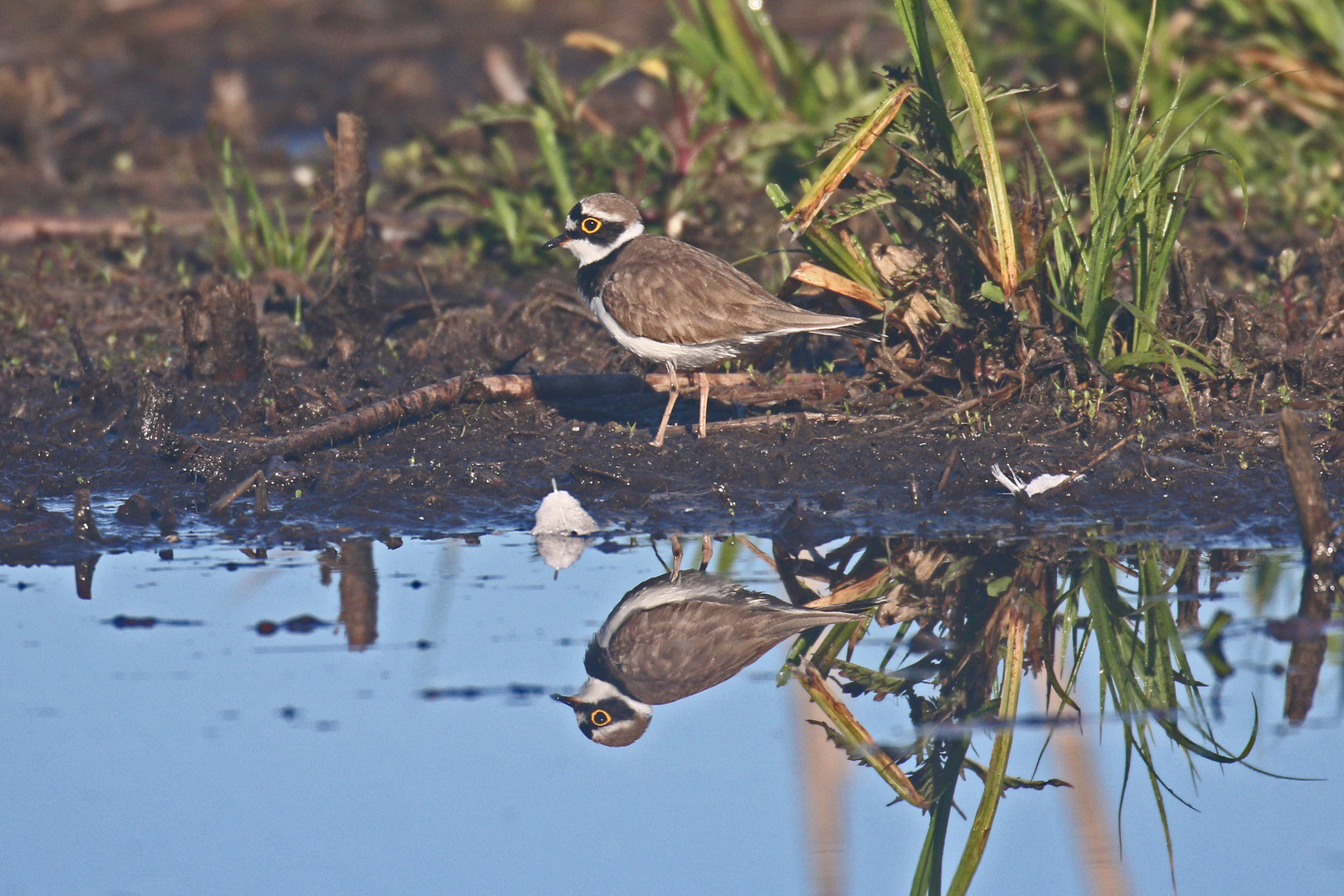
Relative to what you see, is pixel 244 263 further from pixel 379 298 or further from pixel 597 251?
pixel 597 251

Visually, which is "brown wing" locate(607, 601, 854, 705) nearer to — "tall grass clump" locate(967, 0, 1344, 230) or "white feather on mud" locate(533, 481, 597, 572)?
"white feather on mud" locate(533, 481, 597, 572)

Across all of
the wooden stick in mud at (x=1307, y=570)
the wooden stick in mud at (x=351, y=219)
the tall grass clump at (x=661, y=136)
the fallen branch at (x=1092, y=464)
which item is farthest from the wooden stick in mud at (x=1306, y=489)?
the wooden stick in mud at (x=351, y=219)

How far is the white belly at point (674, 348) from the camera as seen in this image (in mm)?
6590

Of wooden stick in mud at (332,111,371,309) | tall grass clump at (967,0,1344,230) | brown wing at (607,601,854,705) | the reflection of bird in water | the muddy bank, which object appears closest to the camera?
the reflection of bird in water

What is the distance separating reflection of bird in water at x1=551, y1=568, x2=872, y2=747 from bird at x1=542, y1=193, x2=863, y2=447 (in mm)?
1527

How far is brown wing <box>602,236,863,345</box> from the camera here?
21.3ft

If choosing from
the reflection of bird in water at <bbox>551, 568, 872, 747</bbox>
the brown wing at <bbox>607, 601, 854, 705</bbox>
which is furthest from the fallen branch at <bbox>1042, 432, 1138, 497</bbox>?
the brown wing at <bbox>607, 601, 854, 705</bbox>

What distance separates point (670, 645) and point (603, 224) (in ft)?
9.35

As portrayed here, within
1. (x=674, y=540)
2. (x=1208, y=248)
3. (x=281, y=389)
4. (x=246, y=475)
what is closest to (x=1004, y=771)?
(x=674, y=540)

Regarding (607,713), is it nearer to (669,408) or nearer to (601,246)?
(669,408)

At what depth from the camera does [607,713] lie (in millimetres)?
4605

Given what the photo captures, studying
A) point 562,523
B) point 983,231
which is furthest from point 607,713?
point 983,231

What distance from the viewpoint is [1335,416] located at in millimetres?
6281

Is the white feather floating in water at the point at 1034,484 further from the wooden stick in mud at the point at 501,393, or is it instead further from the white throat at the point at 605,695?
the white throat at the point at 605,695
